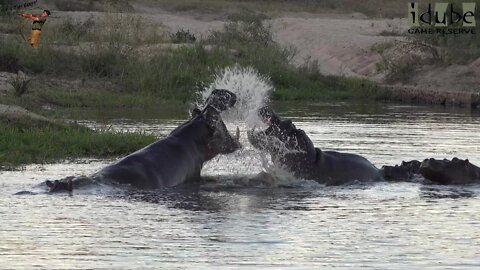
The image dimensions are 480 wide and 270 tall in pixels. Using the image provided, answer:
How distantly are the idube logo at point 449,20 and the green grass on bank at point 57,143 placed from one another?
54.7 ft

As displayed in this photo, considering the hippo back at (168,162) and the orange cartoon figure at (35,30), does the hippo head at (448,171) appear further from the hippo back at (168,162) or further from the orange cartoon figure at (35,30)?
the orange cartoon figure at (35,30)

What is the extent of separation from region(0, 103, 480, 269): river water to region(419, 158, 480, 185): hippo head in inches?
7.8

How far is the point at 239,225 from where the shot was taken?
9.01 metres

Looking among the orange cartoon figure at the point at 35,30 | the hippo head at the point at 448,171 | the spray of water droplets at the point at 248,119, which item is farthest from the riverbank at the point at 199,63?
the hippo head at the point at 448,171

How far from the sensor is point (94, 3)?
43312 millimetres

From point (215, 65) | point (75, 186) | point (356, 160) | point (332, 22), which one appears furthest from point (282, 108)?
point (332, 22)

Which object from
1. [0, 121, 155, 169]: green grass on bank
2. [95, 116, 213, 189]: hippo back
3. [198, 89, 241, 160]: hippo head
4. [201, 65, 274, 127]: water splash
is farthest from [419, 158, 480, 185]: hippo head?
[0, 121, 155, 169]: green grass on bank

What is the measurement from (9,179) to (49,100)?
9.34m

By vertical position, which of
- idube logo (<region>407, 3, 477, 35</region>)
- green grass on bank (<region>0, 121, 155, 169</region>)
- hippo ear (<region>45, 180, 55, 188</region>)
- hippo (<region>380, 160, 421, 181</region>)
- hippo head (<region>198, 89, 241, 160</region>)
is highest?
idube logo (<region>407, 3, 477, 35</region>)

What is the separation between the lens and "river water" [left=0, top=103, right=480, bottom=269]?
773cm

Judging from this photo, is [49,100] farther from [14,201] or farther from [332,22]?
[332,22]

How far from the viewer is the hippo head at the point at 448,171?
11.6 metres

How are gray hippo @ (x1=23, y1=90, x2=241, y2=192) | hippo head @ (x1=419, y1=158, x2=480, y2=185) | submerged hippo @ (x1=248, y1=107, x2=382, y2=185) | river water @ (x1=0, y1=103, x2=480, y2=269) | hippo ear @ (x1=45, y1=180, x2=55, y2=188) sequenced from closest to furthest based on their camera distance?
river water @ (x1=0, y1=103, x2=480, y2=269) → hippo ear @ (x1=45, y1=180, x2=55, y2=188) → gray hippo @ (x1=23, y1=90, x2=241, y2=192) → submerged hippo @ (x1=248, y1=107, x2=382, y2=185) → hippo head @ (x1=419, y1=158, x2=480, y2=185)

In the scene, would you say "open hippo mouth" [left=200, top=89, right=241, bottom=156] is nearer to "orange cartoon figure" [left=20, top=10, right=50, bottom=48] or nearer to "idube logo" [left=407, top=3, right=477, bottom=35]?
"orange cartoon figure" [left=20, top=10, right=50, bottom=48]
